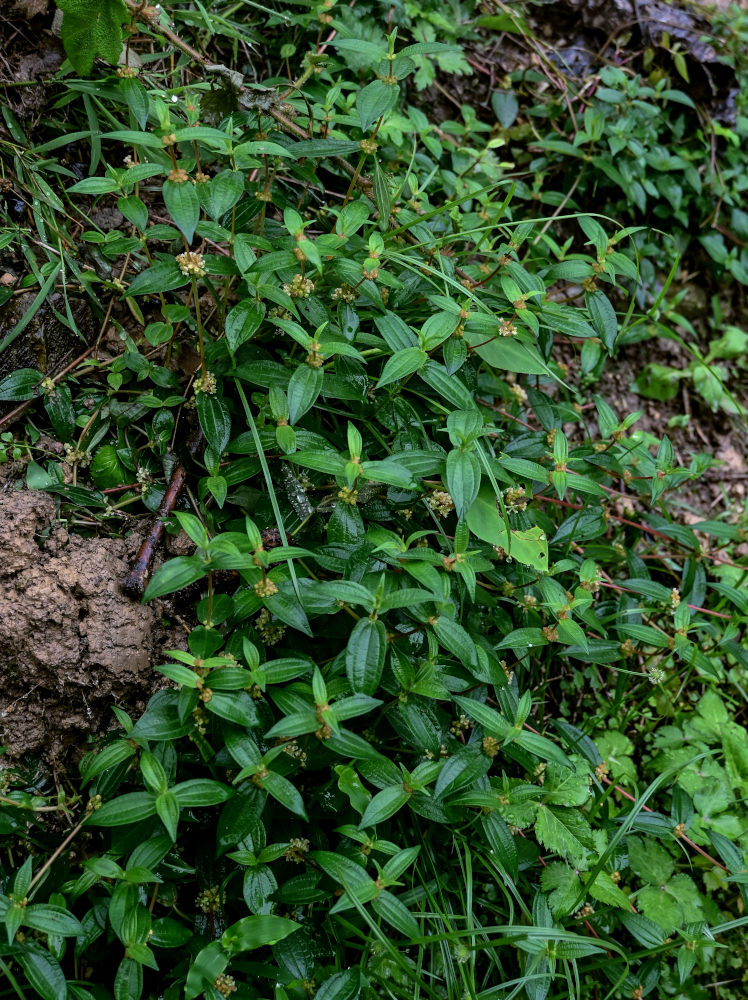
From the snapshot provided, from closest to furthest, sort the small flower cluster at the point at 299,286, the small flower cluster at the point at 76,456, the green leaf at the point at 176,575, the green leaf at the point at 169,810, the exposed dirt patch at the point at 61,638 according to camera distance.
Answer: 1. the green leaf at the point at 169,810
2. the green leaf at the point at 176,575
3. the exposed dirt patch at the point at 61,638
4. the small flower cluster at the point at 299,286
5. the small flower cluster at the point at 76,456

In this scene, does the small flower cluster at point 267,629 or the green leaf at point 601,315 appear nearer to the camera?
the small flower cluster at point 267,629

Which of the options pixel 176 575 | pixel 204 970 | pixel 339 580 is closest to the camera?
pixel 204 970

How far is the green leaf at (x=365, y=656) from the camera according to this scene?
5.54 ft

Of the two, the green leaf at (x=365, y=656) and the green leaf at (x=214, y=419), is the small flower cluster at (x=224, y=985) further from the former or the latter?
the green leaf at (x=214, y=419)

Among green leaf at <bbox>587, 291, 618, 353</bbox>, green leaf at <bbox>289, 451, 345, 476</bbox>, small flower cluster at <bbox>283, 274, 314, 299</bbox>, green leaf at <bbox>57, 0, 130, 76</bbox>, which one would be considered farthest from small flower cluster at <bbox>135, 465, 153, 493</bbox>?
green leaf at <bbox>587, 291, 618, 353</bbox>

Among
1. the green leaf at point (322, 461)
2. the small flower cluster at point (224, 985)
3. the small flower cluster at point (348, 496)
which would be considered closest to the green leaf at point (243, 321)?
the green leaf at point (322, 461)

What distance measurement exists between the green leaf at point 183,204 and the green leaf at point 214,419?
42 cm

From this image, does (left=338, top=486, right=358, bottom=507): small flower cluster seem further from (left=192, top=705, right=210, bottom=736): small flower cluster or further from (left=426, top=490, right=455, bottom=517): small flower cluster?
(left=192, top=705, right=210, bottom=736): small flower cluster

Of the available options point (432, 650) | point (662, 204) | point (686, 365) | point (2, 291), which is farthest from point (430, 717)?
point (662, 204)

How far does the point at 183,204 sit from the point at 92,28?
659 millimetres

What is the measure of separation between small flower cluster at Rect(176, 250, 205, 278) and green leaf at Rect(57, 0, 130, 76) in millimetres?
596

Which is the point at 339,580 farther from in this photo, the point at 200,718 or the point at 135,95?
the point at 135,95

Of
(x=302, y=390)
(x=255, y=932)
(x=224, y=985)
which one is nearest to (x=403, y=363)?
(x=302, y=390)

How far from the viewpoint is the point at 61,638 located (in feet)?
6.13
